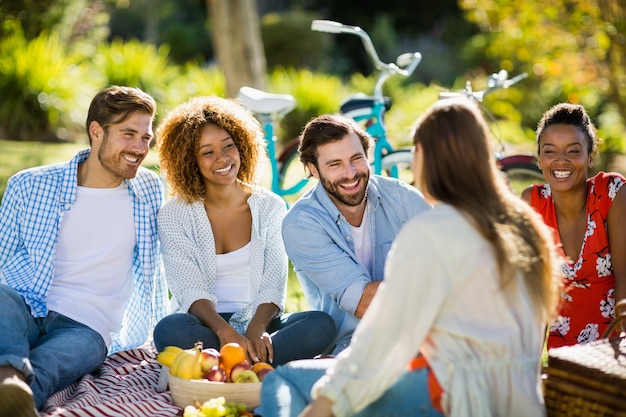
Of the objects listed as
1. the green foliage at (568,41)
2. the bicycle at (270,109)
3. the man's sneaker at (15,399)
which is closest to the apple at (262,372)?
the man's sneaker at (15,399)

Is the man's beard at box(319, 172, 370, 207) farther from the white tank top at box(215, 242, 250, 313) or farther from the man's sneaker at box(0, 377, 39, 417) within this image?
the man's sneaker at box(0, 377, 39, 417)

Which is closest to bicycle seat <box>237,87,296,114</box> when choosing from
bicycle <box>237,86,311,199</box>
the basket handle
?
bicycle <box>237,86,311,199</box>

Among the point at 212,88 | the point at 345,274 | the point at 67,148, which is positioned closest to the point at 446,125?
the point at 345,274

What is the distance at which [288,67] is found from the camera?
19500 mm

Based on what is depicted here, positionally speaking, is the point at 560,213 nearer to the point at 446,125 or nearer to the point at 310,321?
the point at 310,321

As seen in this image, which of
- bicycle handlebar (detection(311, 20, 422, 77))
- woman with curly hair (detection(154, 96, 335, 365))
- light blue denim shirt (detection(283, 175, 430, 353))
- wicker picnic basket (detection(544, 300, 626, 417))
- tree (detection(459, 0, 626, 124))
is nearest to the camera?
wicker picnic basket (detection(544, 300, 626, 417))

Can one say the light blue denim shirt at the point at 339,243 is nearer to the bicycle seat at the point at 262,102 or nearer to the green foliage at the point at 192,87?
the bicycle seat at the point at 262,102

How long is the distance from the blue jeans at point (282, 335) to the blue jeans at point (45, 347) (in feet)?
1.10

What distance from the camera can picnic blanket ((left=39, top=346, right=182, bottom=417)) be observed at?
3.77 meters

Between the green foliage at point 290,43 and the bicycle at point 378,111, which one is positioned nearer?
the bicycle at point 378,111

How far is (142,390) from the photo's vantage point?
13.9 feet

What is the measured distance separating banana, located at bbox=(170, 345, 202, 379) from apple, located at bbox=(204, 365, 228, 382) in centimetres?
4

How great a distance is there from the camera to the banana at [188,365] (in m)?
3.74

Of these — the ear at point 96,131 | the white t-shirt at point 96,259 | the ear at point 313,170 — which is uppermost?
the ear at point 96,131
